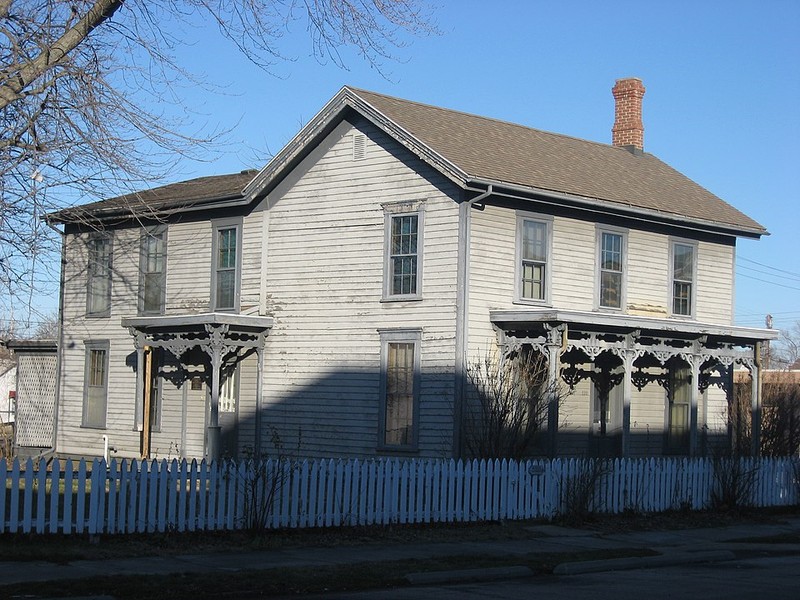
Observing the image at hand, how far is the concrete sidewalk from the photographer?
13.1m

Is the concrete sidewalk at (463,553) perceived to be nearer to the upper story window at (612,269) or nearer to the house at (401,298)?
the house at (401,298)

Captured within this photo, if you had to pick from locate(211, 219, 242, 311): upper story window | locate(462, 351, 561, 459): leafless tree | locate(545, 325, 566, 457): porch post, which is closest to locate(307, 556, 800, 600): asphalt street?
locate(462, 351, 561, 459): leafless tree

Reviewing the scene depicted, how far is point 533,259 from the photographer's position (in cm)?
2434

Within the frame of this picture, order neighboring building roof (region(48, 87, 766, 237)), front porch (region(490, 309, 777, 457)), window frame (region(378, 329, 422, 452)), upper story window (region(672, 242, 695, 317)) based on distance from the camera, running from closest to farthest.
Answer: front porch (region(490, 309, 777, 457)) → window frame (region(378, 329, 422, 452)) → neighboring building roof (region(48, 87, 766, 237)) → upper story window (region(672, 242, 695, 317))

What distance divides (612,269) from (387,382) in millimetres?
5778

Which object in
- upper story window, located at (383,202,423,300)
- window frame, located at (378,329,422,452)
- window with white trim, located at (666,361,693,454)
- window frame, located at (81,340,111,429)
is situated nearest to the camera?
window frame, located at (378,329,422,452)

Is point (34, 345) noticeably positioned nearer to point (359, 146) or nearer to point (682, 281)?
point (359, 146)

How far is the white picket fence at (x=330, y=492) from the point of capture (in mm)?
15023

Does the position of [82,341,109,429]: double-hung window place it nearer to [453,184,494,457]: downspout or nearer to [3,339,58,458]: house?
[3,339,58,458]: house

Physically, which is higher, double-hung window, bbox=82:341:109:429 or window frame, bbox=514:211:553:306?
window frame, bbox=514:211:553:306

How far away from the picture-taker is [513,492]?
1959cm

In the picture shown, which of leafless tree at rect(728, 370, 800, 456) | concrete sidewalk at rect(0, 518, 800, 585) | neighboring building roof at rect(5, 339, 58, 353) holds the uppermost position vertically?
neighboring building roof at rect(5, 339, 58, 353)

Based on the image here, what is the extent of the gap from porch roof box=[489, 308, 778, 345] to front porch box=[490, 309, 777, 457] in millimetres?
20

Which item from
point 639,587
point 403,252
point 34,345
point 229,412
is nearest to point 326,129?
point 403,252
